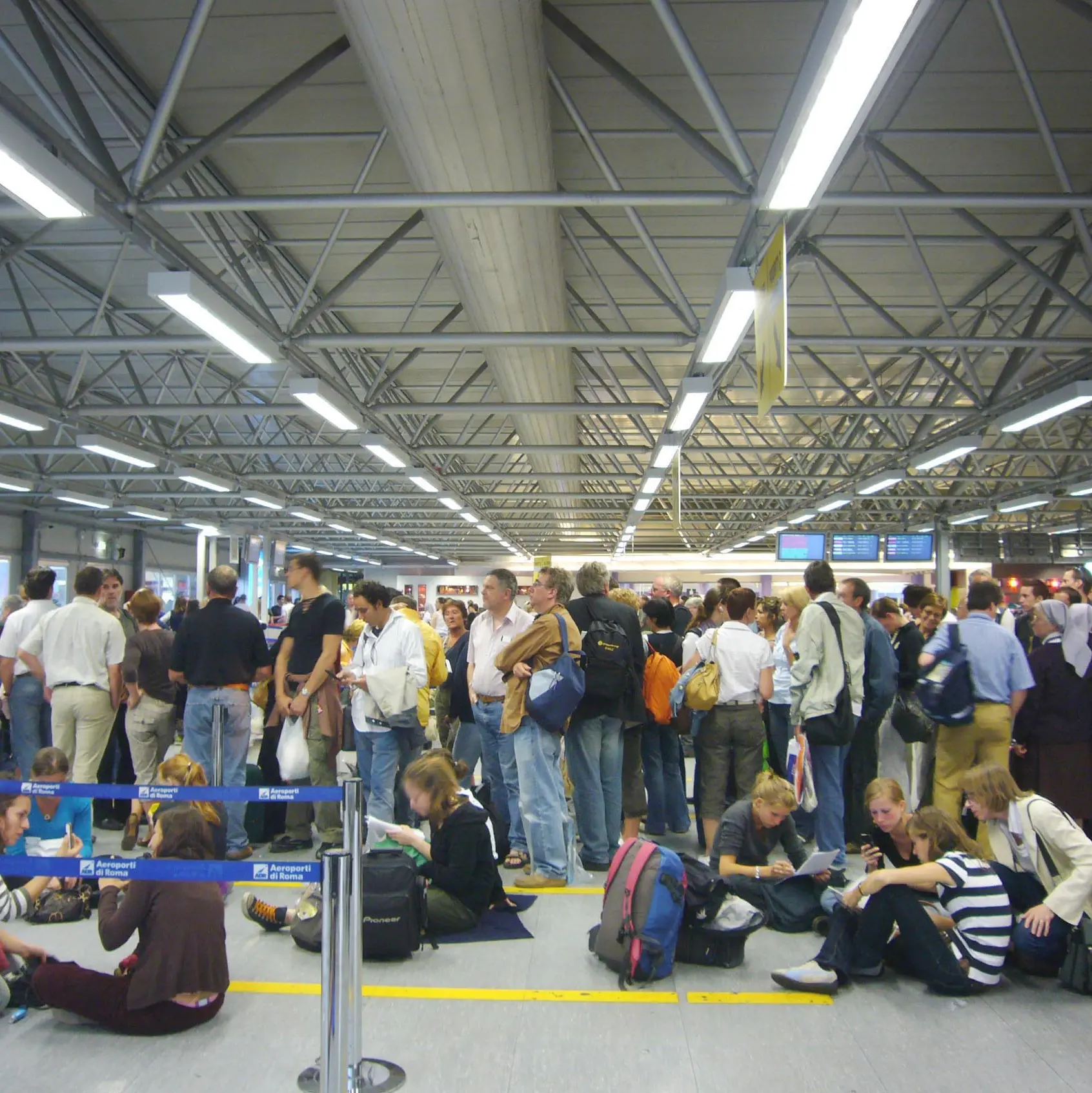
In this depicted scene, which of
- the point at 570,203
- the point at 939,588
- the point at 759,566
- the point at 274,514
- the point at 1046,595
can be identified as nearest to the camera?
the point at 570,203

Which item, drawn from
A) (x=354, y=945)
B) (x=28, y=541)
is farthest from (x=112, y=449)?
(x=28, y=541)

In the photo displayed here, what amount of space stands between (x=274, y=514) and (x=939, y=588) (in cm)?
1852

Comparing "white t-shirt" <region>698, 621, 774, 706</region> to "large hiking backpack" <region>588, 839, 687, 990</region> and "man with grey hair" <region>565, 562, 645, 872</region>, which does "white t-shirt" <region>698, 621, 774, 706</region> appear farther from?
"large hiking backpack" <region>588, 839, 687, 990</region>

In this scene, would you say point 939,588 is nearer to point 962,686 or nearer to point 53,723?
point 962,686

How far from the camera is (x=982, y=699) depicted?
5.24 metres

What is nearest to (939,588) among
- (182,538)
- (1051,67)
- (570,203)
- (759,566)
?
(759,566)

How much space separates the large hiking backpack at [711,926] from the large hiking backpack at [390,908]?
3.92 feet

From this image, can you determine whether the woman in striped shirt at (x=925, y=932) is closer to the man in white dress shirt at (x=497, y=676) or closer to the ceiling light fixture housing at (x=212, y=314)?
the man in white dress shirt at (x=497, y=676)

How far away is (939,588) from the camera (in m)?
22.5

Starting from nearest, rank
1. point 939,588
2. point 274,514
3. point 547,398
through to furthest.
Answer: point 547,398, point 939,588, point 274,514

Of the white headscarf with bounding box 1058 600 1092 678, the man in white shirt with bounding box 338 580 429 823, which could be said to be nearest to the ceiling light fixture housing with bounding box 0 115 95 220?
the man in white shirt with bounding box 338 580 429 823

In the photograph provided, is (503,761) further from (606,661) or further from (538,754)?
(606,661)

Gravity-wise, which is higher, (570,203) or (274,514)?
(274,514)

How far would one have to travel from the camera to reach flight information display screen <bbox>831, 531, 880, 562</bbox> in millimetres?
22266
